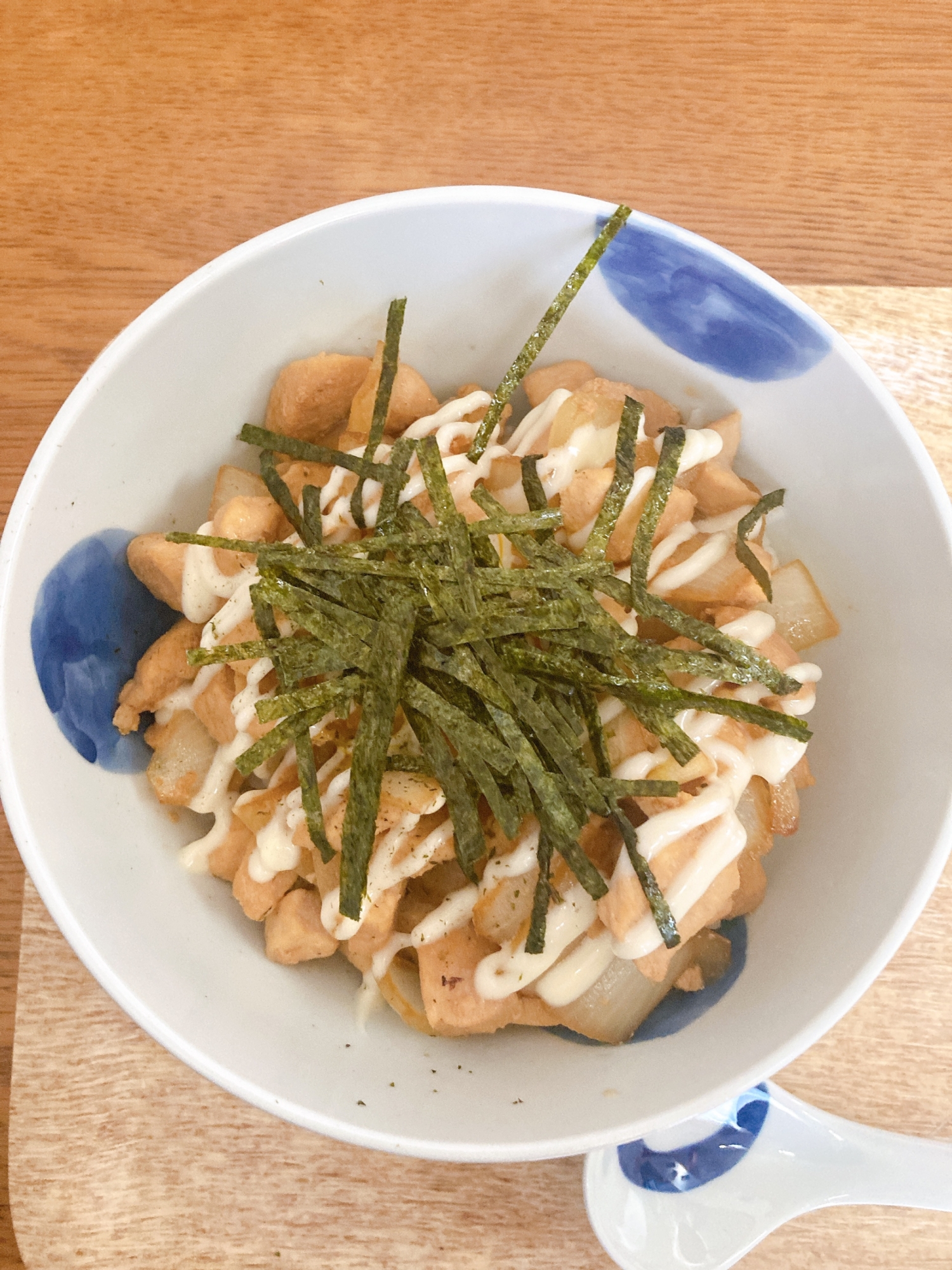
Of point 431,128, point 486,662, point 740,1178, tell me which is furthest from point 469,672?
point 431,128

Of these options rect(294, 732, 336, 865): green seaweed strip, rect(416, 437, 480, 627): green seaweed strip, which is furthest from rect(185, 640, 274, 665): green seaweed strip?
rect(416, 437, 480, 627): green seaweed strip

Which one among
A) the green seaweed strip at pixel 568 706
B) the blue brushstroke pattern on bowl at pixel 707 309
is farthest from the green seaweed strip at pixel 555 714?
the blue brushstroke pattern on bowl at pixel 707 309

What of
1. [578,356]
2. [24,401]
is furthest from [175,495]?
[578,356]

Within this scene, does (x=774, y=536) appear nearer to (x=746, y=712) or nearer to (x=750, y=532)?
(x=750, y=532)

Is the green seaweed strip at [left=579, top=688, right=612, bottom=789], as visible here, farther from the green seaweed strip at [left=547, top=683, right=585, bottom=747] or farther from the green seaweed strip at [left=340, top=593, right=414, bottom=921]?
the green seaweed strip at [left=340, top=593, right=414, bottom=921]

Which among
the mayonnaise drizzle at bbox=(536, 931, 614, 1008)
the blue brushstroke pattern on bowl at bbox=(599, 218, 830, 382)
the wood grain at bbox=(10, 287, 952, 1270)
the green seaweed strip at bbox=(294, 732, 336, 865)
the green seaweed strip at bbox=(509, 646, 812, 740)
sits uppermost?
the blue brushstroke pattern on bowl at bbox=(599, 218, 830, 382)

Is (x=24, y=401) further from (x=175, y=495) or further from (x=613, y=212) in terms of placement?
(x=613, y=212)

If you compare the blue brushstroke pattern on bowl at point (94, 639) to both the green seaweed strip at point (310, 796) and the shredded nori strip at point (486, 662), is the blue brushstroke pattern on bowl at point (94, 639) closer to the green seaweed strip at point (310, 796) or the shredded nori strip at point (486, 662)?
the shredded nori strip at point (486, 662)
